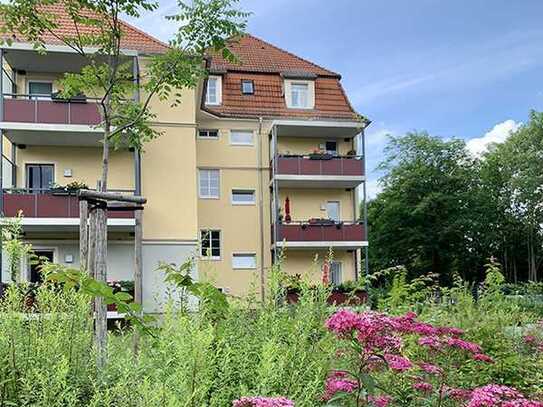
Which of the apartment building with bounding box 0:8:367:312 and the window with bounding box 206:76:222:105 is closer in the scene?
the apartment building with bounding box 0:8:367:312

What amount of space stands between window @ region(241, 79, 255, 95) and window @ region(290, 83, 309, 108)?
169 cm

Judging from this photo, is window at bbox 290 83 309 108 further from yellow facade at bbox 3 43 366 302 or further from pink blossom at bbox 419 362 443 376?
pink blossom at bbox 419 362 443 376

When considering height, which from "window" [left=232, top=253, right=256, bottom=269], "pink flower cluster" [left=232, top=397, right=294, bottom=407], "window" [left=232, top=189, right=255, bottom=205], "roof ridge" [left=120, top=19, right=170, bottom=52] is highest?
"roof ridge" [left=120, top=19, right=170, bottom=52]

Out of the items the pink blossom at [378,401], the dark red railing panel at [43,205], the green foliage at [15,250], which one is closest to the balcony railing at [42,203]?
the dark red railing panel at [43,205]

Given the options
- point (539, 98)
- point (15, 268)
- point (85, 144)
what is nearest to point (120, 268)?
point (85, 144)

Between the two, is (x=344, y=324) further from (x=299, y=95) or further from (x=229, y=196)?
(x=299, y=95)

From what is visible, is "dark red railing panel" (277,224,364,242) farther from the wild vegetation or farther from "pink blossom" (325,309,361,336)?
"pink blossom" (325,309,361,336)

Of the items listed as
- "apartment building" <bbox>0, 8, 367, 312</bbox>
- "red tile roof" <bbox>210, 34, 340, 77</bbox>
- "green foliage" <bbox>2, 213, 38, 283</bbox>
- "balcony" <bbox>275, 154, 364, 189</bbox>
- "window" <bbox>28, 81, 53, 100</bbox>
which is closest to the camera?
"green foliage" <bbox>2, 213, 38, 283</bbox>

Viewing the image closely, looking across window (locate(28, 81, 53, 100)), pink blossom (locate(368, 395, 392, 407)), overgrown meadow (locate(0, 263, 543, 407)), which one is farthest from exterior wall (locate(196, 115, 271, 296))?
pink blossom (locate(368, 395, 392, 407))

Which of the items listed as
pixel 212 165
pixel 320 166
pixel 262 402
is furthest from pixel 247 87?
pixel 262 402

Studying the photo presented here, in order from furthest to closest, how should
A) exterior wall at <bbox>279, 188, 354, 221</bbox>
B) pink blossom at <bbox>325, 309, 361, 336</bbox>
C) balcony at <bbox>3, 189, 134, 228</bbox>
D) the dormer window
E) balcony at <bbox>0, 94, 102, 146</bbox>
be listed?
1. the dormer window
2. exterior wall at <bbox>279, 188, 354, 221</bbox>
3. balcony at <bbox>0, 94, 102, 146</bbox>
4. balcony at <bbox>3, 189, 134, 228</bbox>
5. pink blossom at <bbox>325, 309, 361, 336</bbox>

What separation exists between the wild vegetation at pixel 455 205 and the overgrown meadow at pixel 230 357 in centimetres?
3714

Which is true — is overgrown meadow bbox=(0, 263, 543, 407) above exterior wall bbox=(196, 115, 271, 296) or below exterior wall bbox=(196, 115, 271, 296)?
below

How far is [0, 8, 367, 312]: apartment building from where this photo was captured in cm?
1919
